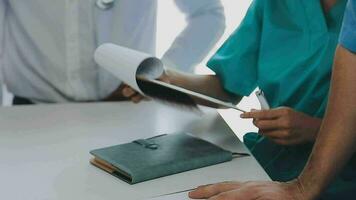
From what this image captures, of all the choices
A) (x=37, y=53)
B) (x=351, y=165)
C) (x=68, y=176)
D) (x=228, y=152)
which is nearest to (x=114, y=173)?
(x=68, y=176)

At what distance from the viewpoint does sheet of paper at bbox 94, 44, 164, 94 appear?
43.6 inches

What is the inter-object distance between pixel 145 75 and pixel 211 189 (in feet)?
1.14

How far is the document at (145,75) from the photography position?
1.07 metres

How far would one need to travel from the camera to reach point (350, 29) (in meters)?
0.81

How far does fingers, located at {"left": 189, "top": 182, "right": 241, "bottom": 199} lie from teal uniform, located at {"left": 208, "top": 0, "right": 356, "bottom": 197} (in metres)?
0.27

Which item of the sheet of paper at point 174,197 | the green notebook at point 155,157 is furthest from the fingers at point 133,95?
the sheet of paper at point 174,197

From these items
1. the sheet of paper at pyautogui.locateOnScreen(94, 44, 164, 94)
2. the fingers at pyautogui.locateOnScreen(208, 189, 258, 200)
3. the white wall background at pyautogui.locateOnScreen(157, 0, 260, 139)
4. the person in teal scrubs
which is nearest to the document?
the sheet of paper at pyautogui.locateOnScreen(94, 44, 164, 94)

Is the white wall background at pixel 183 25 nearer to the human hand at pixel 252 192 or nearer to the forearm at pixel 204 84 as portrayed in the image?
the forearm at pixel 204 84

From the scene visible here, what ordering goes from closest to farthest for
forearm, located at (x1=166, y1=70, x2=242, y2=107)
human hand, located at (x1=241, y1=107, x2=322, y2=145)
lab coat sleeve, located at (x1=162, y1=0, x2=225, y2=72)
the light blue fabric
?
the light blue fabric
human hand, located at (x1=241, y1=107, x2=322, y2=145)
forearm, located at (x1=166, y1=70, x2=242, y2=107)
lab coat sleeve, located at (x1=162, y1=0, x2=225, y2=72)

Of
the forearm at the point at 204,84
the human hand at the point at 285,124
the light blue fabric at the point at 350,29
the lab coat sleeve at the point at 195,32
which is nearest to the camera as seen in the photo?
the light blue fabric at the point at 350,29

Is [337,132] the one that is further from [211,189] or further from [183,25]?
[183,25]

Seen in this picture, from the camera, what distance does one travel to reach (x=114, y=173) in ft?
2.98

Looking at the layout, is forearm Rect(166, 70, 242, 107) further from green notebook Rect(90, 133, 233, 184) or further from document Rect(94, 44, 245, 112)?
green notebook Rect(90, 133, 233, 184)

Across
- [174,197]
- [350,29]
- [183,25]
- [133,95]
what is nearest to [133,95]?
[133,95]
